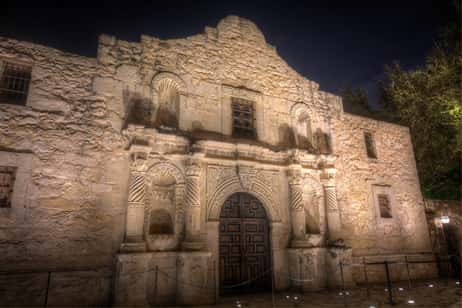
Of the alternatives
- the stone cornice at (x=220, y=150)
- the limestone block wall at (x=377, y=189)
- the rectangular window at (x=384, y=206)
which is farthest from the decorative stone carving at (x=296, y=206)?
the rectangular window at (x=384, y=206)

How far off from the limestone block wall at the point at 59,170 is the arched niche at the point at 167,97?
1.25 m

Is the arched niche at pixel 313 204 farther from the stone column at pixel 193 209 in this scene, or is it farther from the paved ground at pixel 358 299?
the stone column at pixel 193 209

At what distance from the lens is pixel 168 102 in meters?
7.83

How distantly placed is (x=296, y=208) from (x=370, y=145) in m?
4.57

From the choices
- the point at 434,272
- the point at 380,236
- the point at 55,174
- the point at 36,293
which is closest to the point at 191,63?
the point at 55,174

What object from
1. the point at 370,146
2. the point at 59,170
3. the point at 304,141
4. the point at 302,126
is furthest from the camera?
the point at 370,146

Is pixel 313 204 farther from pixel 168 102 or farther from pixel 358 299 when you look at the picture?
pixel 168 102

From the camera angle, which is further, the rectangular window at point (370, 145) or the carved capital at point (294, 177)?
the rectangular window at point (370, 145)

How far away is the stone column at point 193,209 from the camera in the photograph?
659 centimetres

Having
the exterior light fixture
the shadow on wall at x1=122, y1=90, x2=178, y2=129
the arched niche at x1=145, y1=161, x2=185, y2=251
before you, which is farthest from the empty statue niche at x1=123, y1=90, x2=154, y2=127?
the exterior light fixture

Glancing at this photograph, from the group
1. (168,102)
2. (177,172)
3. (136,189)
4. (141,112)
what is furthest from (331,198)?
(141,112)

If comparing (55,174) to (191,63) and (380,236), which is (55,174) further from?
(380,236)

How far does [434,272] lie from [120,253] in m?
Result: 10.1

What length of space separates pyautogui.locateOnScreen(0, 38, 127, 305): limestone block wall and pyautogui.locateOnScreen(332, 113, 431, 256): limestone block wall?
6813 mm
